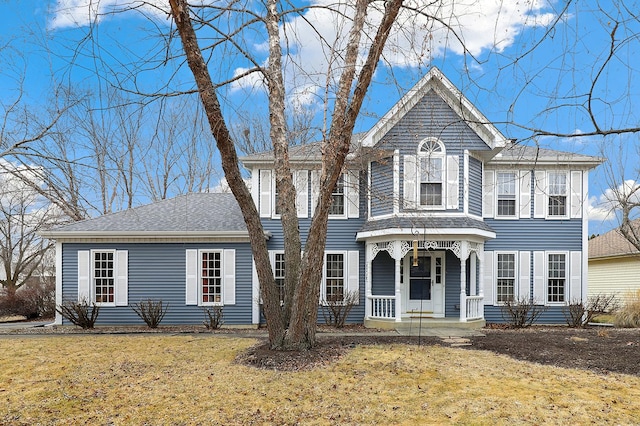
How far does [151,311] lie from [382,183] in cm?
775

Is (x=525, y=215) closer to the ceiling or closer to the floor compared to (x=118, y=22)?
closer to the floor

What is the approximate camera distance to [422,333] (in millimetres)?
11141

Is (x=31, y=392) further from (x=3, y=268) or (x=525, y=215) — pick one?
(x=3, y=268)

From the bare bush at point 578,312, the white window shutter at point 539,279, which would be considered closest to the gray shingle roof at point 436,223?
the white window shutter at point 539,279

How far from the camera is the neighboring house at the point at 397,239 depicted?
485 inches

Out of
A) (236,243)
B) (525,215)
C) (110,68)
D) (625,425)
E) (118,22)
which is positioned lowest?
(625,425)

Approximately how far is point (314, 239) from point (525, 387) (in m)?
3.90

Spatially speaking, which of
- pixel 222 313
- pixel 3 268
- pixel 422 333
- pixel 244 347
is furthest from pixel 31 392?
pixel 3 268

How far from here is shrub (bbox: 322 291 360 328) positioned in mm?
12328

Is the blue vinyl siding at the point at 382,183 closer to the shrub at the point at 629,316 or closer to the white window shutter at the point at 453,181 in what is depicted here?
the white window shutter at the point at 453,181

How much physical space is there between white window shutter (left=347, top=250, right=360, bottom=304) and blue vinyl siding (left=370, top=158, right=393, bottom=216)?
55.9 inches

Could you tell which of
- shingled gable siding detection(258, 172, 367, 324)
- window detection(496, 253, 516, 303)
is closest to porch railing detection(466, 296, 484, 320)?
window detection(496, 253, 516, 303)

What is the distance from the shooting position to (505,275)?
44.7 ft

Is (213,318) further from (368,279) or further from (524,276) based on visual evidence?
(524,276)
